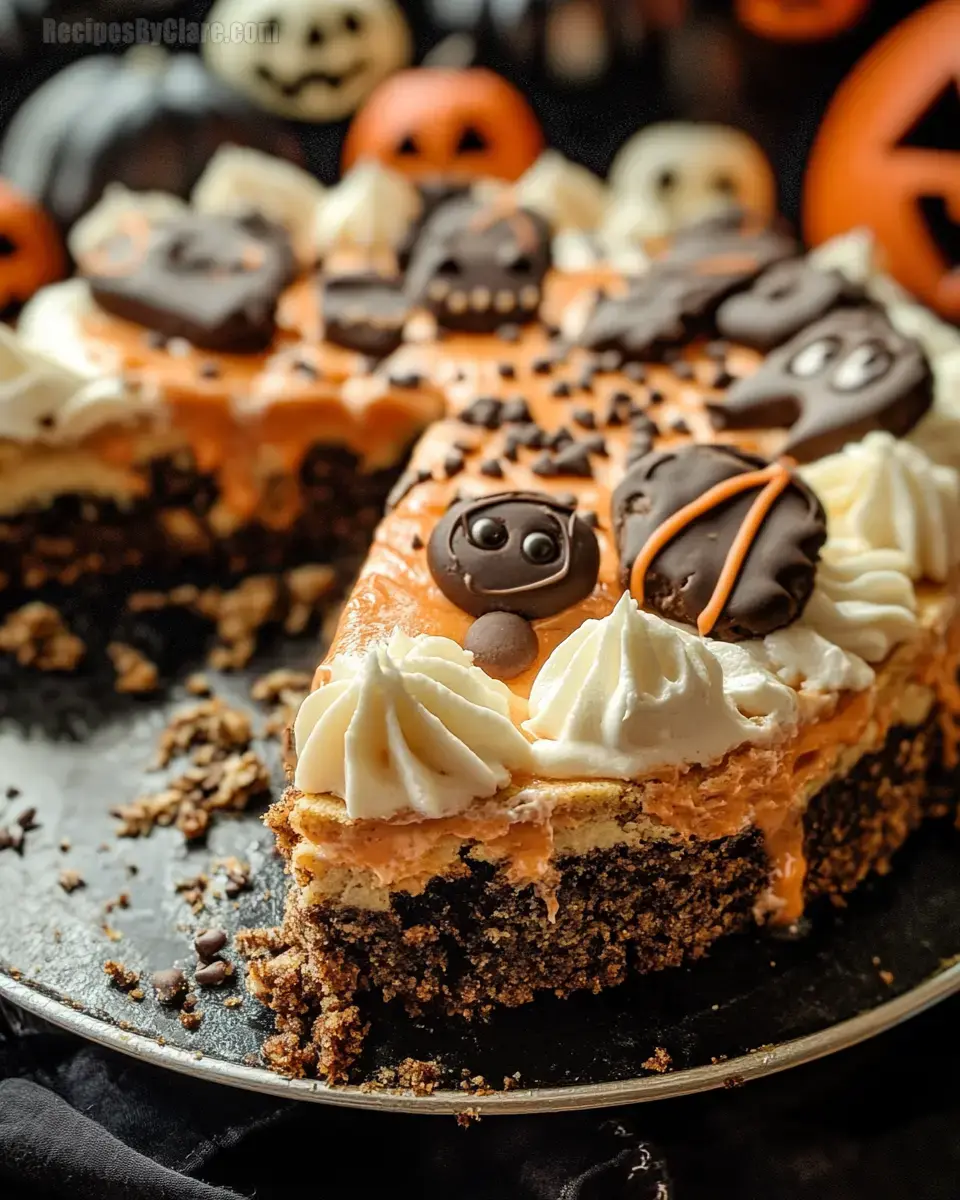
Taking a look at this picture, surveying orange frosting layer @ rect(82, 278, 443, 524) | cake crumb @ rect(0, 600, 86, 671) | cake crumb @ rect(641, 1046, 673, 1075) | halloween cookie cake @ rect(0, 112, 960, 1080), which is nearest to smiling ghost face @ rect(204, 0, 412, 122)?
halloween cookie cake @ rect(0, 112, 960, 1080)

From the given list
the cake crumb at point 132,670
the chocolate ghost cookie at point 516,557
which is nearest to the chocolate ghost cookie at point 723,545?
the chocolate ghost cookie at point 516,557

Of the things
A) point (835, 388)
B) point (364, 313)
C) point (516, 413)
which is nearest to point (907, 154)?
point (835, 388)

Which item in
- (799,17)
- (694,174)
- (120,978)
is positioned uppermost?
(799,17)

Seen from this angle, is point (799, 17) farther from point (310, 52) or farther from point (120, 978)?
point (120, 978)

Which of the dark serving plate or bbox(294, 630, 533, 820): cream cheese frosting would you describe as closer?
bbox(294, 630, 533, 820): cream cheese frosting

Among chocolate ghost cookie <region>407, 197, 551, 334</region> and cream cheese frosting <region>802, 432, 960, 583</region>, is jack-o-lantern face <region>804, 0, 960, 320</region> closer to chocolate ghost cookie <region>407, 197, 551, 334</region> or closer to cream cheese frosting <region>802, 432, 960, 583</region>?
chocolate ghost cookie <region>407, 197, 551, 334</region>

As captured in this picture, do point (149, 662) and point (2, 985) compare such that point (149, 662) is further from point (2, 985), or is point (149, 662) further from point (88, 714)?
point (2, 985)
